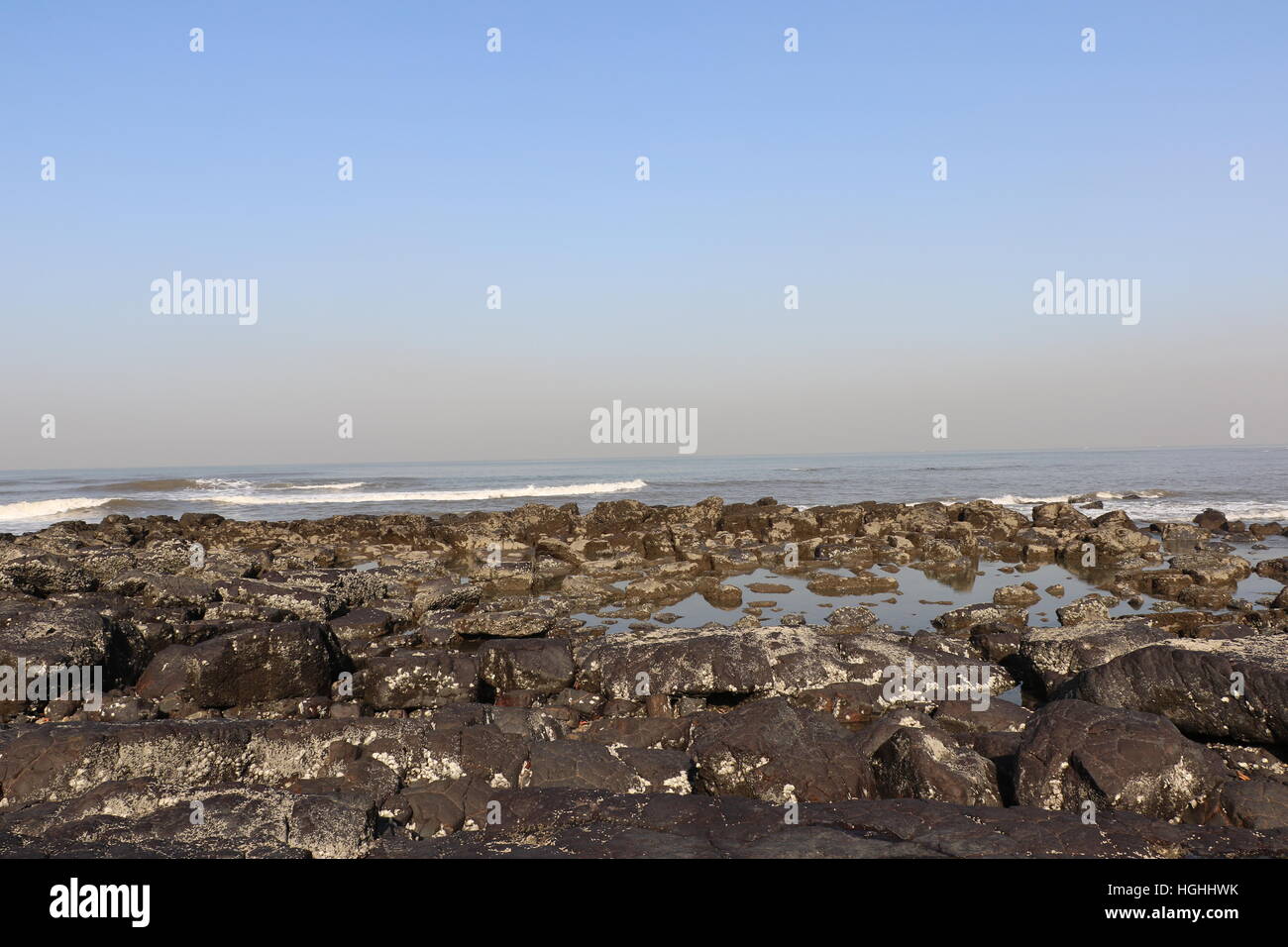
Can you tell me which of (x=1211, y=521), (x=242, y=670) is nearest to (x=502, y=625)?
(x=242, y=670)

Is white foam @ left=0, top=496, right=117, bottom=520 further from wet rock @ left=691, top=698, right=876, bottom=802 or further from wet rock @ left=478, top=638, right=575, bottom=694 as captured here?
wet rock @ left=691, top=698, right=876, bottom=802

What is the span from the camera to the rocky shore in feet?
18.8

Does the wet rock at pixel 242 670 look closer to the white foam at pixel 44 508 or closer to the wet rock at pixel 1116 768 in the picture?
the wet rock at pixel 1116 768

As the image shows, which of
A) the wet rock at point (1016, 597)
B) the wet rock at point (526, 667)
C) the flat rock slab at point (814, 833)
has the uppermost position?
the flat rock slab at point (814, 833)

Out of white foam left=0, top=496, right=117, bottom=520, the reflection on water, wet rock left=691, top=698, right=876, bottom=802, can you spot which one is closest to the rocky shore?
wet rock left=691, top=698, right=876, bottom=802

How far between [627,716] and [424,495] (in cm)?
5376

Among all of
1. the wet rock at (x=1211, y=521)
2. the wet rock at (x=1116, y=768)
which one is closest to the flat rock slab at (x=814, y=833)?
the wet rock at (x=1116, y=768)

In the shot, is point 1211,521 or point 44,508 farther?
point 44,508

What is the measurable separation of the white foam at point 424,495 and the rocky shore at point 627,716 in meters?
38.3

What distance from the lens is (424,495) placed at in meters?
61.4

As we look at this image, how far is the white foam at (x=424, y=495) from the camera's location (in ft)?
193

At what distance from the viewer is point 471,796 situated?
23.0 ft

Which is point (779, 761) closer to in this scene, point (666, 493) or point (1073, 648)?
point (1073, 648)
